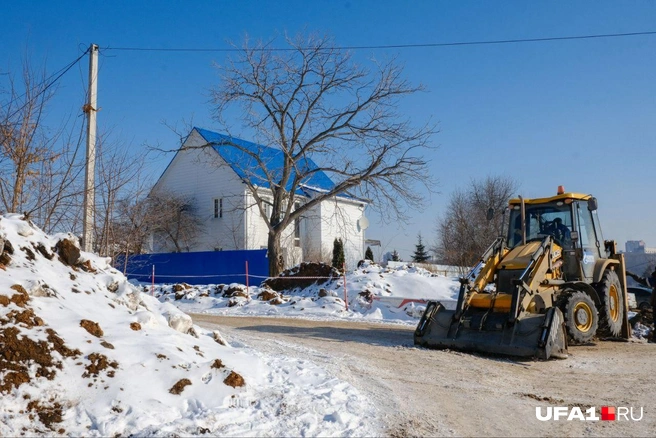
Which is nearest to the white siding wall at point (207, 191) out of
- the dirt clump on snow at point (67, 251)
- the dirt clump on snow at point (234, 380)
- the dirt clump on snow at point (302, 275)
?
the dirt clump on snow at point (302, 275)

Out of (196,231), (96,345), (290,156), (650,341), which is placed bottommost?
(650,341)

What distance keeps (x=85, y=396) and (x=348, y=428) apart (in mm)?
2409

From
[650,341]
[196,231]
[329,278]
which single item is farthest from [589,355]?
[196,231]

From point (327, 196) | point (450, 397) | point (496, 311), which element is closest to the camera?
point (450, 397)

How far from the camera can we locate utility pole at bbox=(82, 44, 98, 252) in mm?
11281

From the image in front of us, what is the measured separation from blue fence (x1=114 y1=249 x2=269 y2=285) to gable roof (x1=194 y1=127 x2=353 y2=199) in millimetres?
3689

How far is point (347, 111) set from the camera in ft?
80.3

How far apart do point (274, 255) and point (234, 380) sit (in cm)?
1902

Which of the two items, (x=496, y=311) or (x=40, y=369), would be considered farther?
(x=496, y=311)

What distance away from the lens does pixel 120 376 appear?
5719 millimetres

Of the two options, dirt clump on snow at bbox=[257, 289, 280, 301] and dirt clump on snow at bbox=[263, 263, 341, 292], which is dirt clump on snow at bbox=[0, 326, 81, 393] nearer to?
dirt clump on snow at bbox=[257, 289, 280, 301]

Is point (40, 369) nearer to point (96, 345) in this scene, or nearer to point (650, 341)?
point (96, 345)

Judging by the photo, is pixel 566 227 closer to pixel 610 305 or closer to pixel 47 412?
pixel 610 305

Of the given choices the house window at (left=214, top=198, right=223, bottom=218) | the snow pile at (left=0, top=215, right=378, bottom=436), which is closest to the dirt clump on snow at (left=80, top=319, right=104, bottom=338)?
the snow pile at (left=0, top=215, right=378, bottom=436)
